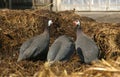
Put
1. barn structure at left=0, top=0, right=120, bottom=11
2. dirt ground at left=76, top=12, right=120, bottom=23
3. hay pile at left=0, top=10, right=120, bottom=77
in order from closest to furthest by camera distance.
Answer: hay pile at left=0, top=10, right=120, bottom=77 → dirt ground at left=76, top=12, right=120, bottom=23 → barn structure at left=0, top=0, right=120, bottom=11

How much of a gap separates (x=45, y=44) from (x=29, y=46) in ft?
1.31

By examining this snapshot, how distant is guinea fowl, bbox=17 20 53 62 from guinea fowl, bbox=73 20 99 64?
73 centimetres

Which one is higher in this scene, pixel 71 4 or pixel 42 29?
pixel 71 4

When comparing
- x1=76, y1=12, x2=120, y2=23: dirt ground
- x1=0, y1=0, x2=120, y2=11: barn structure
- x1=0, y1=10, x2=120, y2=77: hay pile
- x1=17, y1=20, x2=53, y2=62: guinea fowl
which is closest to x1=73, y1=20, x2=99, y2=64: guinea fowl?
x1=0, y1=10, x2=120, y2=77: hay pile

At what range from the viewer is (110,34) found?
1174cm

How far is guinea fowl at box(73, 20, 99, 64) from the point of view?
10578 millimetres

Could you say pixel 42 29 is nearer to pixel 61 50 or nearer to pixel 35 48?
pixel 35 48

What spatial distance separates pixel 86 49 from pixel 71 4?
13.1 m

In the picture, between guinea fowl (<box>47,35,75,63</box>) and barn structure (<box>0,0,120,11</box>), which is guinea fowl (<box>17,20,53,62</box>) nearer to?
guinea fowl (<box>47,35,75,63</box>)

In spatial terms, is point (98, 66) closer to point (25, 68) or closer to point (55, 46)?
point (25, 68)

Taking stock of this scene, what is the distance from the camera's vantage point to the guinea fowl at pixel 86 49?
1058 centimetres

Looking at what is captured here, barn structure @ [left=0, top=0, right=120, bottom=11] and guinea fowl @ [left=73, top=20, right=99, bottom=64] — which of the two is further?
barn structure @ [left=0, top=0, right=120, bottom=11]

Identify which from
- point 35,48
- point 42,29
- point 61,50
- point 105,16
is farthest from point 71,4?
point 61,50

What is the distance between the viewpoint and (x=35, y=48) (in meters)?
10.9
